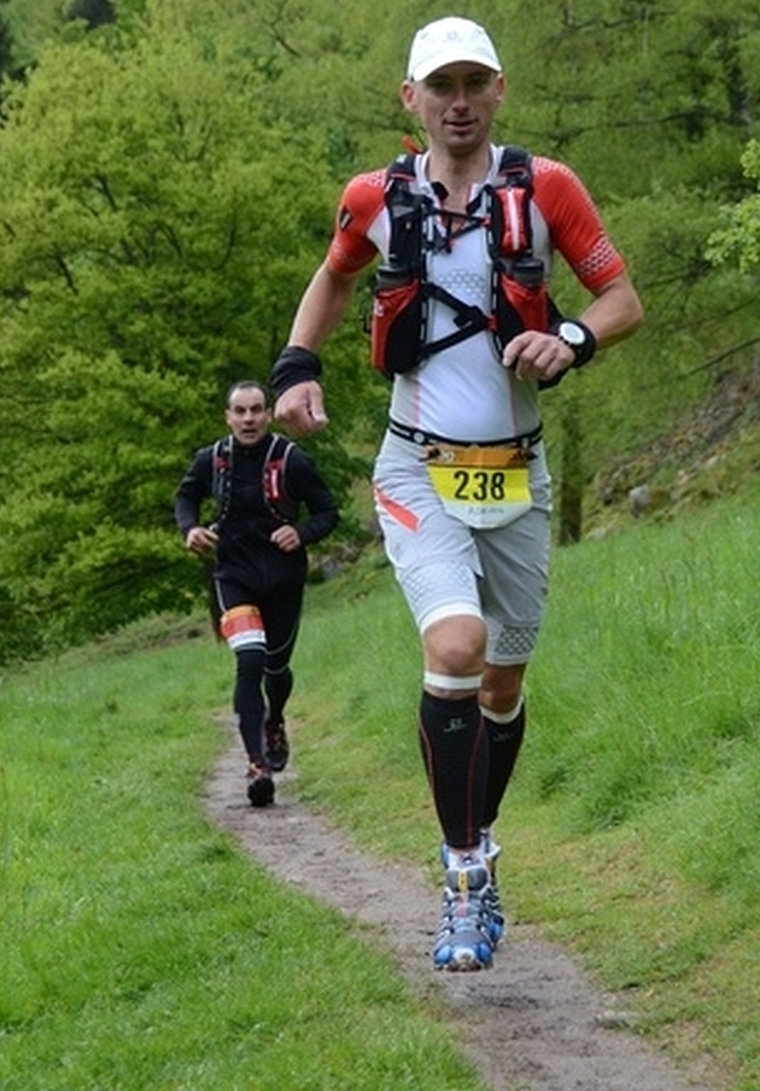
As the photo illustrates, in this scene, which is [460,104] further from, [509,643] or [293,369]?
[509,643]

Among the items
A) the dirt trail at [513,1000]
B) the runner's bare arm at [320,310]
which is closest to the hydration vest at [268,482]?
the dirt trail at [513,1000]

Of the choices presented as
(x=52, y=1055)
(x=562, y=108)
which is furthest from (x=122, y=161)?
(x=52, y=1055)

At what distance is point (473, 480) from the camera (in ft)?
17.0

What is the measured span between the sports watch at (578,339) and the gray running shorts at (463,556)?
1.37 ft

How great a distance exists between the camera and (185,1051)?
454 cm

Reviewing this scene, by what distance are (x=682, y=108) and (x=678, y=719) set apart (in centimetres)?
2010

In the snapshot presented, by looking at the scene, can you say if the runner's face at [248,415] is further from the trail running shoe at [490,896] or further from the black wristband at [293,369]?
the trail running shoe at [490,896]

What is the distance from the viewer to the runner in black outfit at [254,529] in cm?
972

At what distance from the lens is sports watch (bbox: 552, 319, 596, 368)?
4.99m

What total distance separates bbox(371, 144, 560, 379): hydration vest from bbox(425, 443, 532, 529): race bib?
0.95 feet

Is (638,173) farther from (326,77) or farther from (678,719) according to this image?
(678,719)

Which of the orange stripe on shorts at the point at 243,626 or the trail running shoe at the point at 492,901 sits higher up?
the trail running shoe at the point at 492,901

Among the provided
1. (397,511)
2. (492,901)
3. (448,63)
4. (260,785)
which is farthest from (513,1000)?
(260,785)

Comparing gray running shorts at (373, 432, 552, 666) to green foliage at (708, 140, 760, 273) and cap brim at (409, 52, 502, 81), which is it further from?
green foliage at (708, 140, 760, 273)
